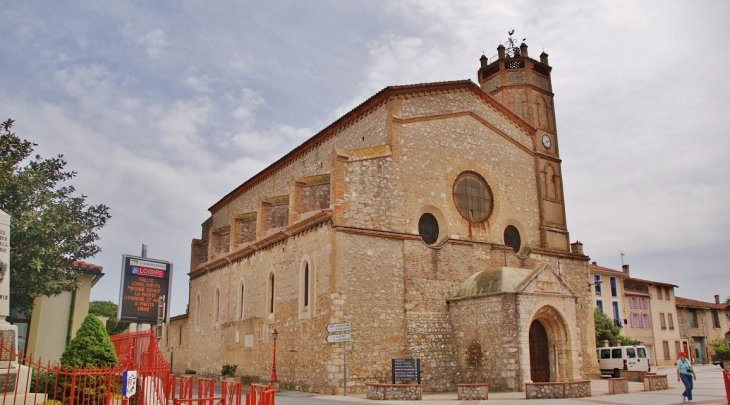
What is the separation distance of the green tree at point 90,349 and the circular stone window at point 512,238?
58.6 ft

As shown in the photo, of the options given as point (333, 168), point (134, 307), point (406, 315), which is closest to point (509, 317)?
point (406, 315)

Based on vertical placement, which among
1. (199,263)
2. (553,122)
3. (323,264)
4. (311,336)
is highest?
(553,122)

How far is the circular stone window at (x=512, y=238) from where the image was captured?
26094mm

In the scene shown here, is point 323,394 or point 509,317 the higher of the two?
point 509,317

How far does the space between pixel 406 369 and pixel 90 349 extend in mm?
10252

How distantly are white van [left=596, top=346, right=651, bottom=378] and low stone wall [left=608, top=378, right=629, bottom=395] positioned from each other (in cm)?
886

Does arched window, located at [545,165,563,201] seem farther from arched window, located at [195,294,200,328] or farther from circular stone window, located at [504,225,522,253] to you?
arched window, located at [195,294,200,328]

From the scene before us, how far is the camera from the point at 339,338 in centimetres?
1941

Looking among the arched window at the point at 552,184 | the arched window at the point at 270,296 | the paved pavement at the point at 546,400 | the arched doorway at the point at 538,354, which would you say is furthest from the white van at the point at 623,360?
the arched window at the point at 270,296

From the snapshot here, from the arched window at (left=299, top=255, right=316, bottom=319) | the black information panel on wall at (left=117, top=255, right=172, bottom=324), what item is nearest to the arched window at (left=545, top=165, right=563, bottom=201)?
the arched window at (left=299, top=255, right=316, bottom=319)

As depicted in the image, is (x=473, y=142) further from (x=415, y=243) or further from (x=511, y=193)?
(x=415, y=243)

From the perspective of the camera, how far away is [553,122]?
30.2m

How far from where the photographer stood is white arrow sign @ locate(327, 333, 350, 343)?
1912cm

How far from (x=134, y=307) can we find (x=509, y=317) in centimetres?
1230
